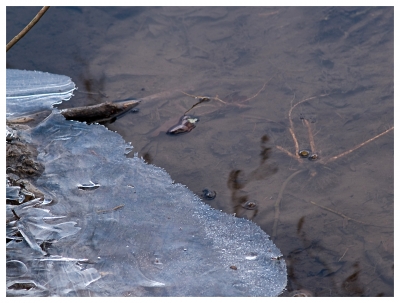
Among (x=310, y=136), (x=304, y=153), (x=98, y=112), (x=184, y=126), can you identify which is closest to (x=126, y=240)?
(x=184, y=126)

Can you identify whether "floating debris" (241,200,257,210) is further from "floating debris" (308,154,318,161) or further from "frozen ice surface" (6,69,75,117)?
"frozen ice surface" (6,69,75,117)

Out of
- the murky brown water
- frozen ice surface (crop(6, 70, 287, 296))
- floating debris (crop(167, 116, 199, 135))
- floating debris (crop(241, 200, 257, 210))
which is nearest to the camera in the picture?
frozen ice surface (crop(6, 70, 287, 296))

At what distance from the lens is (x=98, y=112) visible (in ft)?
11.7

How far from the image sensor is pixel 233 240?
2709mm

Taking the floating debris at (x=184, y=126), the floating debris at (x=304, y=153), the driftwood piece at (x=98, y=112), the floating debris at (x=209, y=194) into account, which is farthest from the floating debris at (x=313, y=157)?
the driftwood piece at (x=98, y=112)

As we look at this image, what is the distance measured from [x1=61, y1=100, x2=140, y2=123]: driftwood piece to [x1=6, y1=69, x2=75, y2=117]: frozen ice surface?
235 mm

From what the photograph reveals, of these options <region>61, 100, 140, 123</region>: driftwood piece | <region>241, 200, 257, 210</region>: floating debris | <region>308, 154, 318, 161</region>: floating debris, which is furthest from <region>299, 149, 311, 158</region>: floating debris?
<region>61, 100, 140, 123</region>: driftwood piece

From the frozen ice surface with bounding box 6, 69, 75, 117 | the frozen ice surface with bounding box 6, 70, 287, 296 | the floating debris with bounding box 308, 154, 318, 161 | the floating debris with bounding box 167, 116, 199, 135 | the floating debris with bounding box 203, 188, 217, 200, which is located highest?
the frozen ice surface with bounding box 6, 69, 75, 117

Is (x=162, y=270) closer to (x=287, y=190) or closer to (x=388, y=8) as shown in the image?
(x=287, y=190)

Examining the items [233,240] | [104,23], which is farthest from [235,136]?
[104,23]

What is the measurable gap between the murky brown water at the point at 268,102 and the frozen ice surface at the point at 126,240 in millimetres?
170

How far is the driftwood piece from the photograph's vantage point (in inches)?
139

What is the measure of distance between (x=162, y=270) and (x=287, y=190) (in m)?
0.99

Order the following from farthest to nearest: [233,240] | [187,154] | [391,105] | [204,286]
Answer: [391,105] < [187,154] < [233,240] < [204,286]
